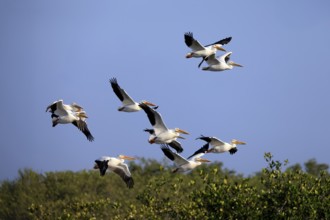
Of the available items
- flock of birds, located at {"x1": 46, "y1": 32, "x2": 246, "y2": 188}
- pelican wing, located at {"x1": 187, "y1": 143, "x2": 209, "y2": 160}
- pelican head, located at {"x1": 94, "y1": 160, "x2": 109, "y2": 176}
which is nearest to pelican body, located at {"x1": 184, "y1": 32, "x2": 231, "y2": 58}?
flock of birds, located at {"x1": 46, "y1": 32, "x2": 246, "y2": 188}

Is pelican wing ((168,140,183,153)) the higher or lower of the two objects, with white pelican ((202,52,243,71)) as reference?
lower

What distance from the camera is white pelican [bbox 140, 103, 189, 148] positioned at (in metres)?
24.7

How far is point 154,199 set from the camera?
2633 cm

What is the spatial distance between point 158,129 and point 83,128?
11.2ft

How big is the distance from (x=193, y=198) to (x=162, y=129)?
283cm

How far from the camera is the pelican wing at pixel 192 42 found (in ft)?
90.9

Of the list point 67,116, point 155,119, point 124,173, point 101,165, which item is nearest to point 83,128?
point 67,116

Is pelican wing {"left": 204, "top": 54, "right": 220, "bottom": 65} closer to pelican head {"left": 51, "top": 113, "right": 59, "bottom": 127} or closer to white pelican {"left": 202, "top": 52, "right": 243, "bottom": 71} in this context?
white pelican {"left": 202, "top": 52, "right": 243, "bottom": 71}

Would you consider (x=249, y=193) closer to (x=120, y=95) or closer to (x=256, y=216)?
(x=256, y=216)

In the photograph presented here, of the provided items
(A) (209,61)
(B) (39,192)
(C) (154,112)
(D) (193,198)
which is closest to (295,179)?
(D) (193,198)

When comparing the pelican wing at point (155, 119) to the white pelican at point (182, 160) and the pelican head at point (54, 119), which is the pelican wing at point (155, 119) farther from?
the pelican head at point (54, 119)

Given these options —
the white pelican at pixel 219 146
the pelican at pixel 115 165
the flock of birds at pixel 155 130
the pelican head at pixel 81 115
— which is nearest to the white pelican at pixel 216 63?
the flock of birds at pixel 155 130

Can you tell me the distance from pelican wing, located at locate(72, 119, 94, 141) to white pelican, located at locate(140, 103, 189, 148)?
2.73m

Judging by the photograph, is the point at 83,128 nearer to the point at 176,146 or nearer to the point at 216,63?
the point at 176,146
